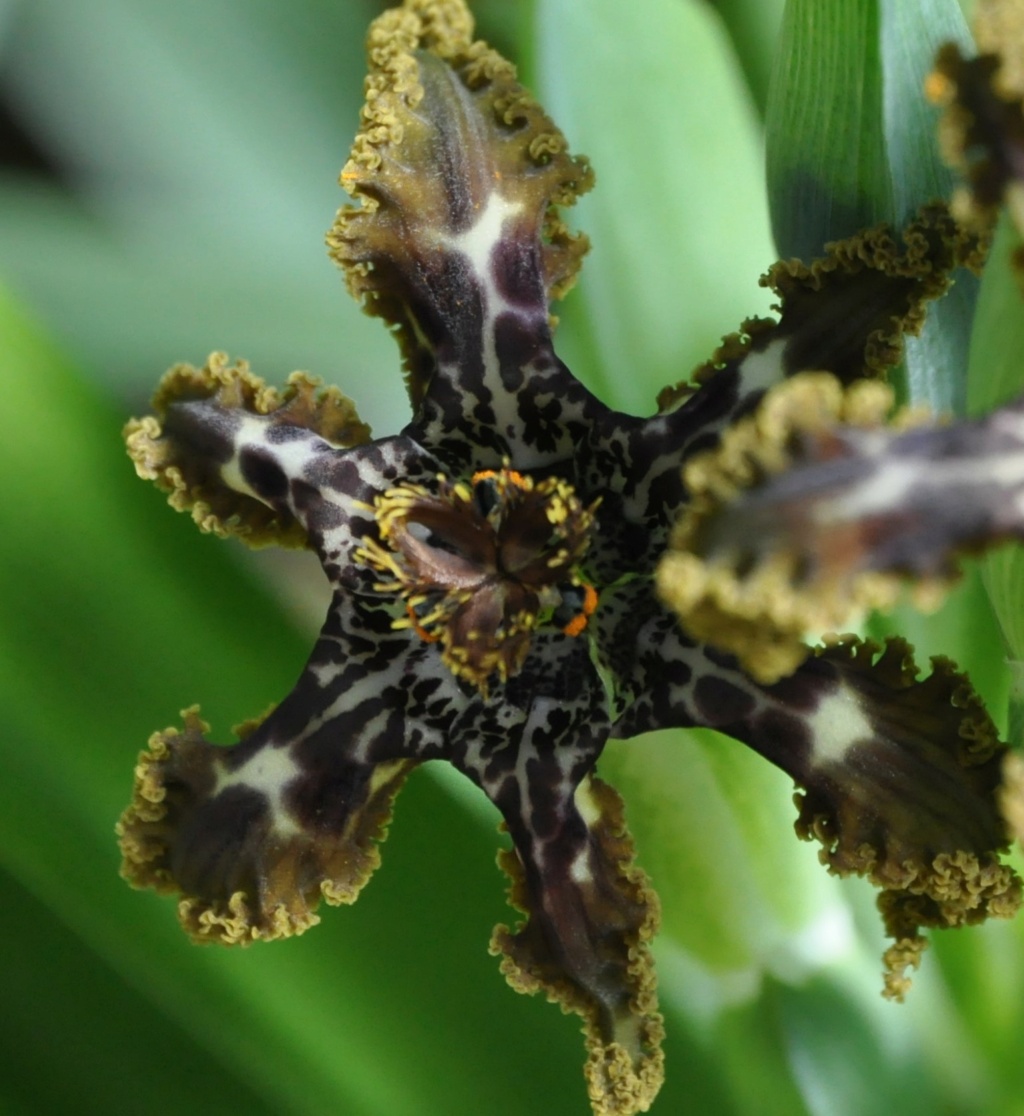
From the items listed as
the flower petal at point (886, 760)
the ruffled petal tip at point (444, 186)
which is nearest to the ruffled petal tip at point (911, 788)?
the flower petal at point (886, 760)

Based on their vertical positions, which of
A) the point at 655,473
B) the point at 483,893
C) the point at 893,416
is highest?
the point at 893,416

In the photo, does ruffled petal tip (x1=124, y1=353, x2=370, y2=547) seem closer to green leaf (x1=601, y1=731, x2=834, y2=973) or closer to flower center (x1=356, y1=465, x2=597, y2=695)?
flower center (x1=356, y1=465, x2=597, y2=695)

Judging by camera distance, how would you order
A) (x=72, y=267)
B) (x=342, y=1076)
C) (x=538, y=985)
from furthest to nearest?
(x=72, y=267) → (x=342, y=1076) → (x=538, y=985)

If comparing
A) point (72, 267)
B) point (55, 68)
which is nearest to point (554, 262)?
point (72, 267)

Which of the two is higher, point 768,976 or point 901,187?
point 901,187

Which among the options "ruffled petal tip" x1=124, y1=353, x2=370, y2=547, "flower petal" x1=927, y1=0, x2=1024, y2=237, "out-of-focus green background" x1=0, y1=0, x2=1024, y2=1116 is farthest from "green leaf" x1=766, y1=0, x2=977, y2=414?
"ruffled petal tip" x1=124, y1=353, x2=370, y2=547

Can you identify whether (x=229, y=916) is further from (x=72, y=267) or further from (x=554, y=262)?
(x=72, y=267)
